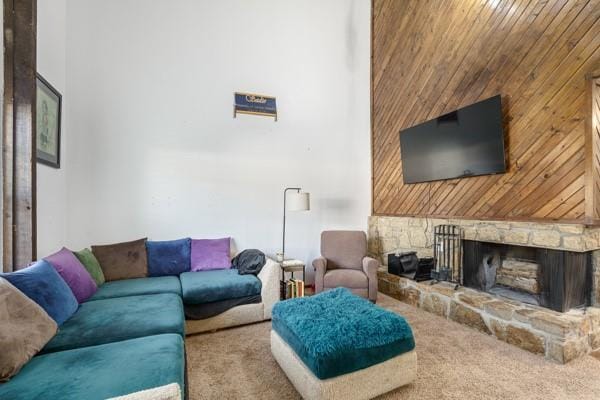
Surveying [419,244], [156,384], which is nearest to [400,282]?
[419,244]

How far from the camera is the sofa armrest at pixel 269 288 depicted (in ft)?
9.54

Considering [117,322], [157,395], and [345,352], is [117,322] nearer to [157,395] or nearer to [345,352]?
[157,395]

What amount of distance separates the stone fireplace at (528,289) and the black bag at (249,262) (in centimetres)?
179

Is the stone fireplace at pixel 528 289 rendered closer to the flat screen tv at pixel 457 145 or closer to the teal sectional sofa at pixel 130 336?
the flat screen tv at pixel 457 145

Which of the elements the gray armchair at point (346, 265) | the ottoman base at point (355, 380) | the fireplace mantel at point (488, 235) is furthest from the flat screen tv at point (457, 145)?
the ottoman base at point (355, 380)

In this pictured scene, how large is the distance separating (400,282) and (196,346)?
7.86ft

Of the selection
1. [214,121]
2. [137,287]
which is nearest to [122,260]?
[137,287]

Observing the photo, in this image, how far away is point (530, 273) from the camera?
8.55 feet

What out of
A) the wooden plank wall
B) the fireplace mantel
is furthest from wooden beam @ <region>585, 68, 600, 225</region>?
the fireplace mantel

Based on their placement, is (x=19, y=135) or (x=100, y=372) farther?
(x=19, y=135)

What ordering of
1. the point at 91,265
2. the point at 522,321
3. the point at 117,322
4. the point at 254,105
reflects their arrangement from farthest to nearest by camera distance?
the point at 254,105 → the point at 91,265 → the point at 522,321 → the point at 117,322

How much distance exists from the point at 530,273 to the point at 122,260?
397cm

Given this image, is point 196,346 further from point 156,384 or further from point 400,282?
point 400,282

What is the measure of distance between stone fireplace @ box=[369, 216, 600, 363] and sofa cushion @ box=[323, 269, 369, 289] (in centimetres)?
59
